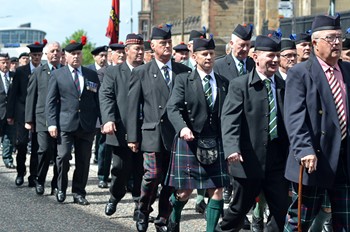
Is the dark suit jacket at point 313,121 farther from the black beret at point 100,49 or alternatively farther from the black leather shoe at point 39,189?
the black beret at point 100,49

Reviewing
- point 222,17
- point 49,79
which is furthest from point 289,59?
point 222,17

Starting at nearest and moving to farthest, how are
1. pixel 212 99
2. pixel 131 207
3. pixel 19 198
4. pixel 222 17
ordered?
pixel 212 99 → pixel 131 207 → pixel 19 198 → pixel 222 17

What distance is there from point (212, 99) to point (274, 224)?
61.0 inches

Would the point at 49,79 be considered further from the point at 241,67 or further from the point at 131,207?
the point at 241,67

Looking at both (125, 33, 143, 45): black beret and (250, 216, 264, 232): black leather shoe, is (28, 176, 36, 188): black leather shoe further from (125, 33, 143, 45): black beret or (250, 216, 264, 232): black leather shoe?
(250, 216, 264, 232): black leather shoe

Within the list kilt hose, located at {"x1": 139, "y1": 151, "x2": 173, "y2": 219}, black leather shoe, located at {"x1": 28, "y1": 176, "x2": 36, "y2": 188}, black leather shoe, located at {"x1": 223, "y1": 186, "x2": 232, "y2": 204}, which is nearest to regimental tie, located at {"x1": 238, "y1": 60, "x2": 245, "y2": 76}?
kilt hose, located at {"x1": 139, "y1": 151, "x2": 173, "y2": 219}

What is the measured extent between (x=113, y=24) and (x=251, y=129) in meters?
10.5

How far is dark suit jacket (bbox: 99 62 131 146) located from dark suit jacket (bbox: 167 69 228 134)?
1922mm

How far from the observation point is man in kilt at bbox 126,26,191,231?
34.6 ft

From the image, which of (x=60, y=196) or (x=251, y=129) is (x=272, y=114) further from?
(x=60, y=196)

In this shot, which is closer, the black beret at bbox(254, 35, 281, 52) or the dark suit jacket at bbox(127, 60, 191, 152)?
the black beret at bbox(254, 35, 281, 52)

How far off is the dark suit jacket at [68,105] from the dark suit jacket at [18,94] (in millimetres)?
3002

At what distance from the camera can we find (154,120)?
10625 millimetres

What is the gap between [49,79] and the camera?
45.0 ft
